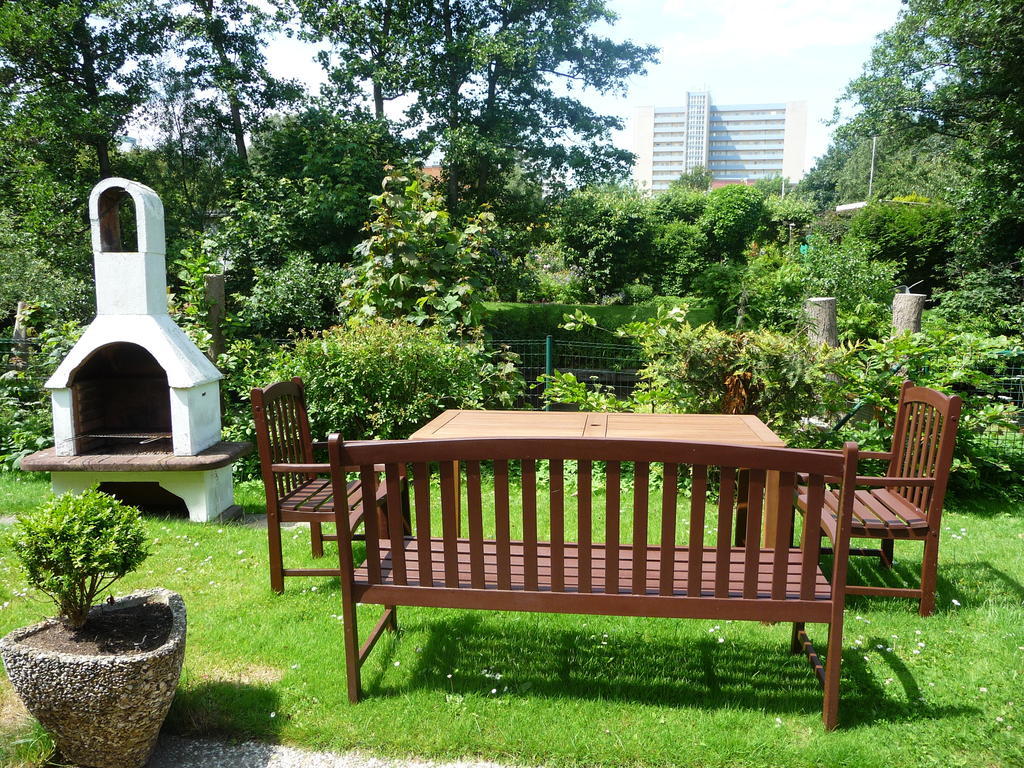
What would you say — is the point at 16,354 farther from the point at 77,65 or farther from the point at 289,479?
the point at 77,65

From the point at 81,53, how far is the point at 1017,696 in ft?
53.1

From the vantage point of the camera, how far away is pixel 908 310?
7551 mm

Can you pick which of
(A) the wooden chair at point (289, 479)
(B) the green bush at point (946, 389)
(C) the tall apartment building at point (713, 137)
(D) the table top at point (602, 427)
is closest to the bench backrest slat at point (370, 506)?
(A) the wooden chair at point (289, 479)

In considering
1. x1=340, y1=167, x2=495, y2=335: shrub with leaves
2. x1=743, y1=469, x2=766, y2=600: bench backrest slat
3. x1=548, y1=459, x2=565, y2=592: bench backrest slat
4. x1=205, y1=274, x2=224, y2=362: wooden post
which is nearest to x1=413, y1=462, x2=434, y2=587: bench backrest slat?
x1=548, y1=459, x2=565, y2=592: bench backrest slat

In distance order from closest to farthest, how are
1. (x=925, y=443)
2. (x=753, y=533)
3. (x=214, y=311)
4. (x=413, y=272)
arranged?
(x=753, y=533) → (x=925, y=443) → (x=214, y=311) → (x=413, y=272)

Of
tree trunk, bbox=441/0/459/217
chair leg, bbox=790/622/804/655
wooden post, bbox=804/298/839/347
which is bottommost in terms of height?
chair leg, bbox=790/622/804/655

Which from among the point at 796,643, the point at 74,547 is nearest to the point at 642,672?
the point at 796,643

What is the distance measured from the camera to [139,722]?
7.95ft

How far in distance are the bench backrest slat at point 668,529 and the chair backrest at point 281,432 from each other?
82.7 inches

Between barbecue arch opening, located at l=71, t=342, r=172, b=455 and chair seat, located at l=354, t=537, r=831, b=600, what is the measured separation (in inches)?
135

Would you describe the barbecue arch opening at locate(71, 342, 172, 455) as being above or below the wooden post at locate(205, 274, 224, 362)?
below

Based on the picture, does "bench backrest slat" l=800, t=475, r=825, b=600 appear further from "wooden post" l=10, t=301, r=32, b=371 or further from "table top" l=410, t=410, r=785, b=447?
"wooden post" l=10, t=301, r=32, b=371

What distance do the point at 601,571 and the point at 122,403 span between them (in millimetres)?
4729

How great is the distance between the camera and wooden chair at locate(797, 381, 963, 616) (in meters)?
3.47
